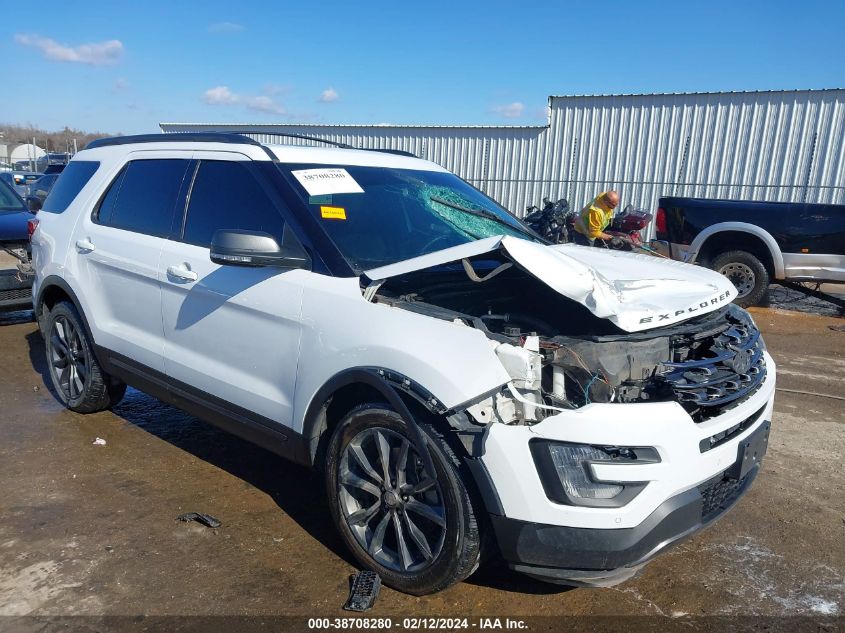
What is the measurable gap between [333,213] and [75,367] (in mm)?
2861

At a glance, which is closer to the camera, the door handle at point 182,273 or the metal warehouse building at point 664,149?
the door handle at point 182,273

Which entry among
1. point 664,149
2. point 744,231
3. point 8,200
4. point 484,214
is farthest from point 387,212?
point 664,149

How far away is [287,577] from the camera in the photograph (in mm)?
3006

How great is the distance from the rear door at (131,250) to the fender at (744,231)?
7749mm

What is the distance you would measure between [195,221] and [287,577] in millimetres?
2019

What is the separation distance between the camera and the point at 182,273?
3654 millimetres

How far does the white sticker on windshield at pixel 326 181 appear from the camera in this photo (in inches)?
134

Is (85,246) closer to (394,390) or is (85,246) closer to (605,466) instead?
(394,390)

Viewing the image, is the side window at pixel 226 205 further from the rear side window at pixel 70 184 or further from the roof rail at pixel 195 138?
the rear side window at pixel 70 184

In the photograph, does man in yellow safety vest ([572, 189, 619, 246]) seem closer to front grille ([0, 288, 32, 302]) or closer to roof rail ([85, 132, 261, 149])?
roof rail ([85, 132, 261, 149])

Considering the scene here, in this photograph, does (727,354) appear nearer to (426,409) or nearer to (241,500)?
(426,409)

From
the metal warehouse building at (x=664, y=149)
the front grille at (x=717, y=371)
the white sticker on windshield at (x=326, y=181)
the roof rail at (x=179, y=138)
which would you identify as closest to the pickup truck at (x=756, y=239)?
the metal warehouse building at (x=664, y=149)

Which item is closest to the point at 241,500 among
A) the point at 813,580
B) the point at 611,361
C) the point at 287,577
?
the point at 287,577

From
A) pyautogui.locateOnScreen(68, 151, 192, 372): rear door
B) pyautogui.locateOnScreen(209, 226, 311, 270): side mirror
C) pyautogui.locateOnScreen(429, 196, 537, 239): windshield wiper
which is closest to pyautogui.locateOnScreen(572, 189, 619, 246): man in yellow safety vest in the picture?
pyautogui.locateOnScreen(429, 196, 537, 239): windshield wiper
